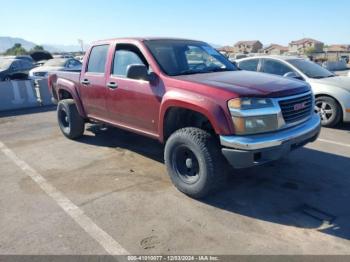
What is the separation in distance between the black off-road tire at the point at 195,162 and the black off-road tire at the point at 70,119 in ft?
9.85

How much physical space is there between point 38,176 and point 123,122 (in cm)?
148

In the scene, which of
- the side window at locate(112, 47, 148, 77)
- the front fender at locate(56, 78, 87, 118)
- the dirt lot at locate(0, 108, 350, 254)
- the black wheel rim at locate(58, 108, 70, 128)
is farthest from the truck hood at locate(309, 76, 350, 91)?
the black wheel rim at locate(58, 108, 70, 128)

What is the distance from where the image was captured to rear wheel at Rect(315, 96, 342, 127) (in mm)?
7355

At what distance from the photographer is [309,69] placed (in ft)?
26.6

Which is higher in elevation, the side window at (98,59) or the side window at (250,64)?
the side window at (98,59)

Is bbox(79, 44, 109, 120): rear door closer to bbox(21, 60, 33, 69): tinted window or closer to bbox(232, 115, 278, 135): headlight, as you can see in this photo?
bbox(232, 115, 278, 135): headlight

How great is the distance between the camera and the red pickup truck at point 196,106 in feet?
12.4

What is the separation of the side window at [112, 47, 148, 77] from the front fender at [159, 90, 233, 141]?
2.81 ft

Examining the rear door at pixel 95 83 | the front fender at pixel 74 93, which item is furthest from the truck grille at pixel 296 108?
the front fender at pixel 74 93

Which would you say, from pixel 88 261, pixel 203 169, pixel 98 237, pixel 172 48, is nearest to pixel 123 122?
pixel 172 48

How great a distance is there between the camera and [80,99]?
21.3ft

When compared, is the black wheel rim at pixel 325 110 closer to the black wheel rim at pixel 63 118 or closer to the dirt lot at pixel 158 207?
the dirt lot at pixel 158 207

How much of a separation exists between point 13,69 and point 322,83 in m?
15.0

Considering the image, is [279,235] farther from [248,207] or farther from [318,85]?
[318,85]
